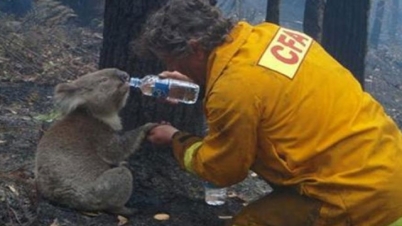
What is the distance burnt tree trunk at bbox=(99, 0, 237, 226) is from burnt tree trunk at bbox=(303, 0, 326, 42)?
5.01 meters

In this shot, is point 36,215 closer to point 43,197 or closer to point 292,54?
point 43,197

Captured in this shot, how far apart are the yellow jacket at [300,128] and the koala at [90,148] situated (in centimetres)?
81

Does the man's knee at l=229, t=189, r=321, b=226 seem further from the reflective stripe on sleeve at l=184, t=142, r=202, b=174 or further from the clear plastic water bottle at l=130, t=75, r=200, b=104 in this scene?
the clear plastic water bottle at l=130, t=75, r=200, b=104

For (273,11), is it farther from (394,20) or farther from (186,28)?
(394,20)

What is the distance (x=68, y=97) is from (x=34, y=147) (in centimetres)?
160

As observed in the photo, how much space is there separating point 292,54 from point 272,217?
984 mm

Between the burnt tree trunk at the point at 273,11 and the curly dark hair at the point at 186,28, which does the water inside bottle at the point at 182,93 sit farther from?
the burnt tree trunk at the point at 273,11

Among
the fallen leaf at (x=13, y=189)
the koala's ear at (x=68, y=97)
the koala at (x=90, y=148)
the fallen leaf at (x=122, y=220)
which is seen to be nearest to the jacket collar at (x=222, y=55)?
the koala at (x=90, y=148)

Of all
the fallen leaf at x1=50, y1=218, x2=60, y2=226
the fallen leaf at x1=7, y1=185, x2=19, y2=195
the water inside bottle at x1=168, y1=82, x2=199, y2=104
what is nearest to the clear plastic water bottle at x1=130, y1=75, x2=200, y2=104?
the water inside bottle at x1=168, y1=82, x2=199, y2=104

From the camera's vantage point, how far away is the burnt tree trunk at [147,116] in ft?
18.3

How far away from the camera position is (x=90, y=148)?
5062 millimetres

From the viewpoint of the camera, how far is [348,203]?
427 cm

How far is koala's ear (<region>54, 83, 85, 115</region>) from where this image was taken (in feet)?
16.6

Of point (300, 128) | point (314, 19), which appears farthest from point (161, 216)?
point (314, 19)
